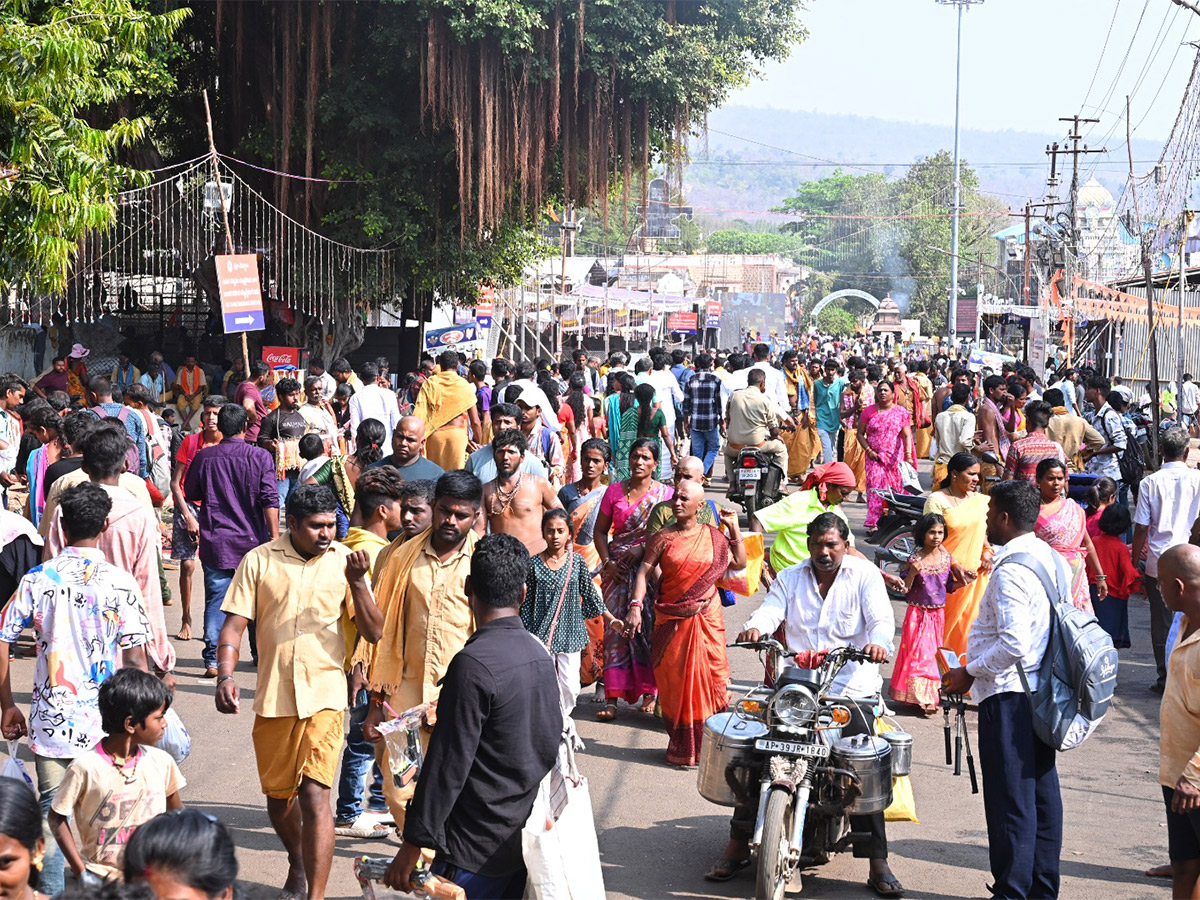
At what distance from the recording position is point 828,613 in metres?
6.12

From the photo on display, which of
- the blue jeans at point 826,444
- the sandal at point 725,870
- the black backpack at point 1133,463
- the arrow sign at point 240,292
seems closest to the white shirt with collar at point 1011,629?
the sandal at point 725,870

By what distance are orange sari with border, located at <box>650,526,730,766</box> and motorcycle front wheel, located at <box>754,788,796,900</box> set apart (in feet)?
6.67

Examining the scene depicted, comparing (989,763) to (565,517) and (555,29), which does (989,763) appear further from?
(555,29)

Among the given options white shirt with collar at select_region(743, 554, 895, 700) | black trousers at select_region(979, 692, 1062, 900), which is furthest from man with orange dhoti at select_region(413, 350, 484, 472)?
black trousers at select_region(979, 692, 1062, 900)

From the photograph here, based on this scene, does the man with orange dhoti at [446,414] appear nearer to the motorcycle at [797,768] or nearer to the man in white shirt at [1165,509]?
the man in white shirt at [1165,509]

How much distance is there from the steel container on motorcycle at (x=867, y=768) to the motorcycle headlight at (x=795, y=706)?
0.18 metres

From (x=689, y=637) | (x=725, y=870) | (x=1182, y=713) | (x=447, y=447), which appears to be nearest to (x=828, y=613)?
(x=725, y=870)

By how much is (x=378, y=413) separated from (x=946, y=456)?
5.88m

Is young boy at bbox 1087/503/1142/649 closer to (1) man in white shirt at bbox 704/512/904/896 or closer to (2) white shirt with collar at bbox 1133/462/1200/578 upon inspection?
(2) white shirt with collar at bbox 1133/462/1200/578

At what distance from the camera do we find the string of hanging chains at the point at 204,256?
18.6m

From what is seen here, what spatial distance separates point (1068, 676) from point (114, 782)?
339 centimetres

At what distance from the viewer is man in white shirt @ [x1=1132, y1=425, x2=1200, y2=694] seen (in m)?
8.83

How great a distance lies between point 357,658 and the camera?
5.61m

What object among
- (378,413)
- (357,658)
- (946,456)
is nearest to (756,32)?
(946,456)
